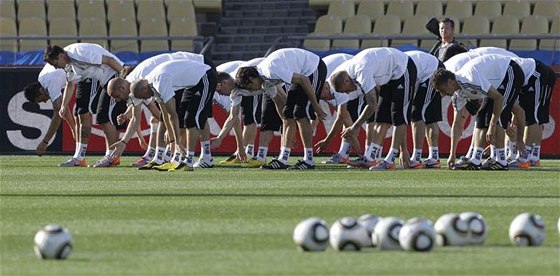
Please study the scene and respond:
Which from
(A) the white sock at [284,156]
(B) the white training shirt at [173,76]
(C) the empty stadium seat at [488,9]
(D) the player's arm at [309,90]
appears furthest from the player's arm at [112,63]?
(C) the empty stadium seat at [488,9]

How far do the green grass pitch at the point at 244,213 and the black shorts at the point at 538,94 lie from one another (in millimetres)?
Answer: 807

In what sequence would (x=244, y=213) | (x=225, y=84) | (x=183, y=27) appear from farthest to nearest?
(x=183, y=27) → (x=225, y=84) → (x=244, y=213)

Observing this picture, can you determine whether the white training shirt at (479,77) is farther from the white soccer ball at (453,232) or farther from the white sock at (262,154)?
the white soccer ball at (453,232)

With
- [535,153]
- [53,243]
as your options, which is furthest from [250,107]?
[53,243]

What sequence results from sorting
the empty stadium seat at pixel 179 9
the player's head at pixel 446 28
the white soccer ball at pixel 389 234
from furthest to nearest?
the empty stadium seat at pixel 179 9
the player's head at pixel 446 28
the white soccer ball at pixel 389 234

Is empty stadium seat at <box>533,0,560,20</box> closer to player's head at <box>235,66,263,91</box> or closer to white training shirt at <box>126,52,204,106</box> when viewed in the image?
white training shirt at <box>126,52,204,106</box>

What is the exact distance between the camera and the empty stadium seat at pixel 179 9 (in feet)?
96.2

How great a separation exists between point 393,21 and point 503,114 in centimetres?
957

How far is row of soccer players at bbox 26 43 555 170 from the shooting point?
1822 centimetres

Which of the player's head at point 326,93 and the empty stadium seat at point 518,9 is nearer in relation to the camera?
the player's head at point 326,93

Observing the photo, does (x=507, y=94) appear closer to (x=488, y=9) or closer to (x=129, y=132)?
(x=129, y=132)

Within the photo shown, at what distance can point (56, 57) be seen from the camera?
1967 cm

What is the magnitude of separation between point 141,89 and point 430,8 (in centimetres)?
1170

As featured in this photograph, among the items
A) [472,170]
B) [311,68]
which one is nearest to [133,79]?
[311,68]
